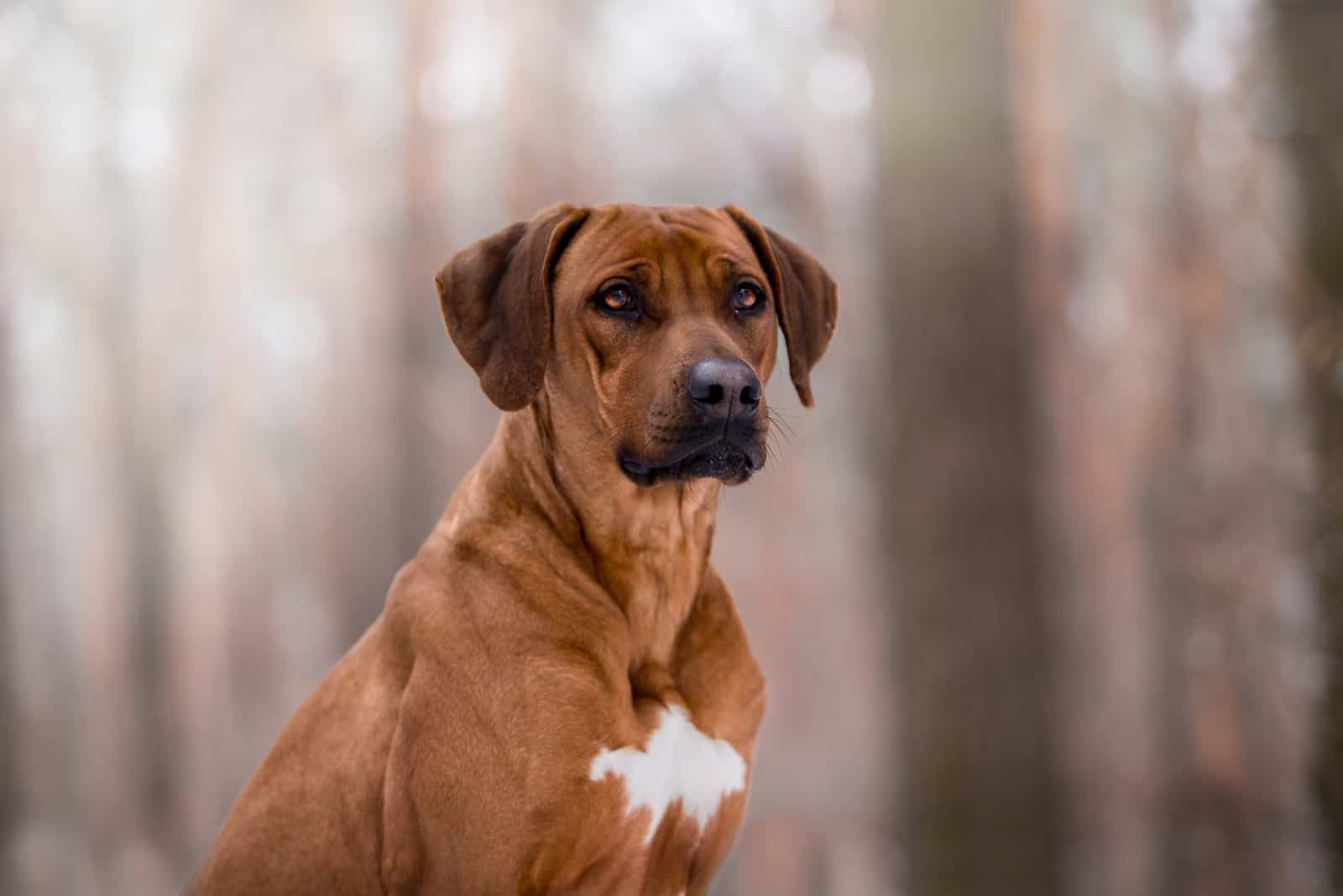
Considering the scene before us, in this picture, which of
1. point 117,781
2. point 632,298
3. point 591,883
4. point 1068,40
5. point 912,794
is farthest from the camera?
point 117,781

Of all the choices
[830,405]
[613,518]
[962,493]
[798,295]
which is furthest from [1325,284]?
[613,518]

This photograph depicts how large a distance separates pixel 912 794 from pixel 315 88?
3.55 metres

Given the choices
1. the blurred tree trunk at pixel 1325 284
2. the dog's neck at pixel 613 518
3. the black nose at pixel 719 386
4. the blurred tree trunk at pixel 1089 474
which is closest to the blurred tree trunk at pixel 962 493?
the blurred tree trunk at pixel 1089 474

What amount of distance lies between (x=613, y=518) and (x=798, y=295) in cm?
57

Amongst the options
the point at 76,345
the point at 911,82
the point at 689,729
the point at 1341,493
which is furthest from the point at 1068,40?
the point at 76,345

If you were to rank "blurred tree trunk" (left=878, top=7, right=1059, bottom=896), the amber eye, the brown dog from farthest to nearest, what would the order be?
"blurred tree trunk" (left=878, top=7, right=1059, bottom=896), the amber eye, the brown dog

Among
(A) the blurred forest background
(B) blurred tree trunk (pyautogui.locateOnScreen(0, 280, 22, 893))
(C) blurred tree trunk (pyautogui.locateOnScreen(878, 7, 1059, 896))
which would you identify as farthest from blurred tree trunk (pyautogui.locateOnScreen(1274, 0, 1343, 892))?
(B) blurred tree trunk (pyautogui.locateOnScreen(0, 280, 22, 893))

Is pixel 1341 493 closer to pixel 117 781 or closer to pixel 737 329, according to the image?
pixel 737 329

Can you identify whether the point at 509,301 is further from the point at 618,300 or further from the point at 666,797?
the point at 666,797

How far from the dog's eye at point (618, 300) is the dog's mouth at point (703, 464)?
0.81ft

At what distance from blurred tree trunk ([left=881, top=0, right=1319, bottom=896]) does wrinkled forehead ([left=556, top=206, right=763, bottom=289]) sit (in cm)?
209

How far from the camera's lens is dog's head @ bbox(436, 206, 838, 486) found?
5.83 feet

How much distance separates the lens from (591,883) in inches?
68.0

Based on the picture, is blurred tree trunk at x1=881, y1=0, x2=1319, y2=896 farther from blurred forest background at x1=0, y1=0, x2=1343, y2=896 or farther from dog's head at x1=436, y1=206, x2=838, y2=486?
dog's head at x1=436, y1=206, x2=838, y2=486
